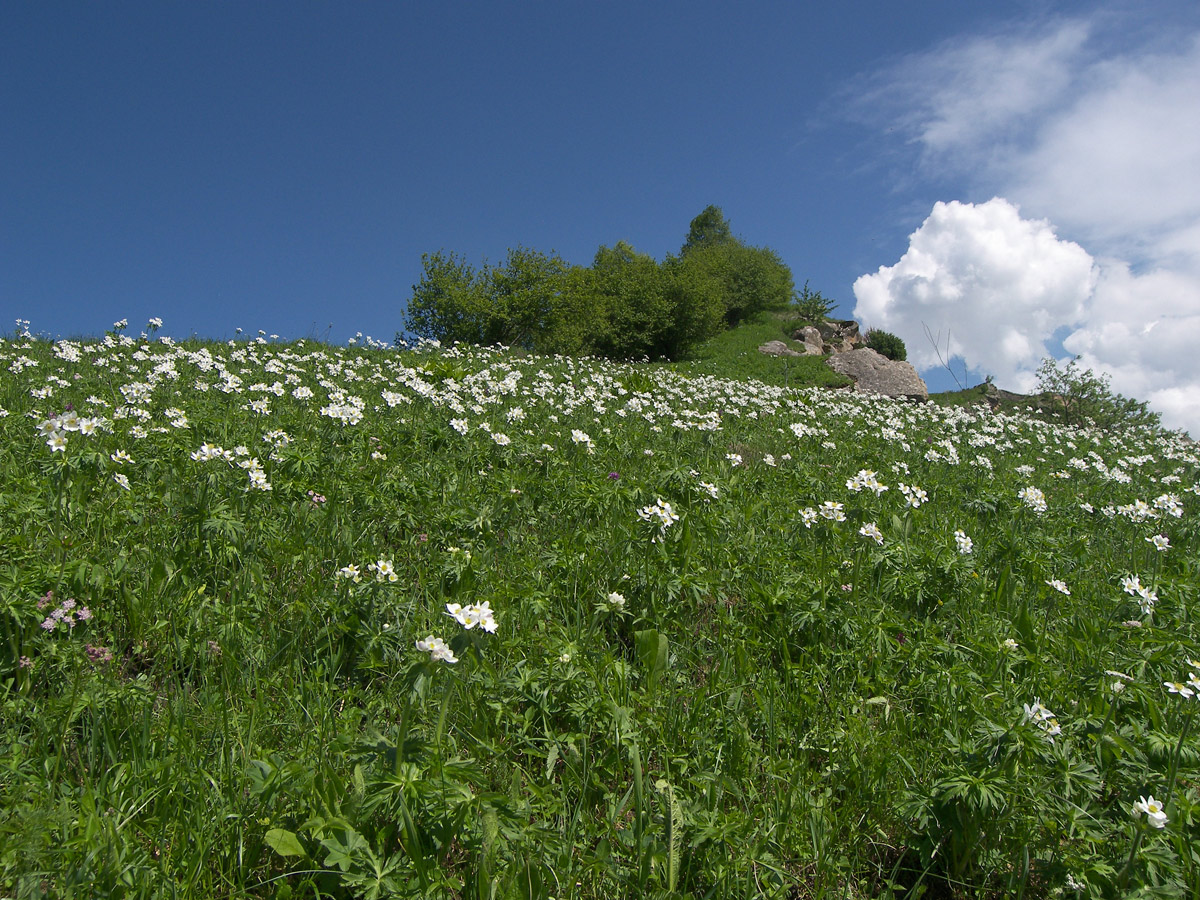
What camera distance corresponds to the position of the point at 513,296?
41000 millimetres

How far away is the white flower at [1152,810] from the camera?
7.68ft

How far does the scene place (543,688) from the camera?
3094mm

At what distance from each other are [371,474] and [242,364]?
786cm

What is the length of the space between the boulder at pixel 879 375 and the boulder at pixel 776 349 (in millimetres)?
9797

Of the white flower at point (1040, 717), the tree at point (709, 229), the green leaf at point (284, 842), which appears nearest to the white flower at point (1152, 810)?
the white flower at point (1040, 717)

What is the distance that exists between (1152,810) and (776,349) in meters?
42.2

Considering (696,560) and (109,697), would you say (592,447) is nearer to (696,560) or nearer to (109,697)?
(696,560)

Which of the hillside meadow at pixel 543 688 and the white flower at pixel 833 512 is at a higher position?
the white flower at pixel 833 512

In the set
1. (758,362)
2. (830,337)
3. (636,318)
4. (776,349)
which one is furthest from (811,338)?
(758,362)

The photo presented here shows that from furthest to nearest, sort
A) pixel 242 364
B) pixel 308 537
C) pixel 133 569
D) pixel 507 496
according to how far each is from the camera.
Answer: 1. pixel 242 364
2. pixel 507 496
3. pixel 308 537
4. pixel 133 569

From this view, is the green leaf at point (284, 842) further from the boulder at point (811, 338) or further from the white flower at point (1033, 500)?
the boulder at point (811, 338)

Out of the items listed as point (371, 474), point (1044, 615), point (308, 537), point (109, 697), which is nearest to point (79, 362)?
point (371, 474)

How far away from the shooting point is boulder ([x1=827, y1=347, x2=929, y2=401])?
93.1ft

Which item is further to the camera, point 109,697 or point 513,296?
point 513,296
